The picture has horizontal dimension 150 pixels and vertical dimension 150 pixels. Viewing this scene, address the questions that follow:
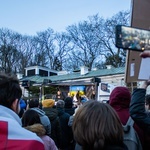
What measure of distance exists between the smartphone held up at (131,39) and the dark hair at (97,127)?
1.62 ft

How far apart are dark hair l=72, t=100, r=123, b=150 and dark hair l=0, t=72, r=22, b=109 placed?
1.49ft

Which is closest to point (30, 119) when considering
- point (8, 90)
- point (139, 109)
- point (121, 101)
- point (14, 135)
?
point (121, 101)

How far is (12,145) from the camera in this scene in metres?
1.66

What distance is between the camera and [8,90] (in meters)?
2.03

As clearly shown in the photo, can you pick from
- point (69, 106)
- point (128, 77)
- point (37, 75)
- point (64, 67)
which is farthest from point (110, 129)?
point (64, 67)

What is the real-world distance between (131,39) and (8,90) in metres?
0.99

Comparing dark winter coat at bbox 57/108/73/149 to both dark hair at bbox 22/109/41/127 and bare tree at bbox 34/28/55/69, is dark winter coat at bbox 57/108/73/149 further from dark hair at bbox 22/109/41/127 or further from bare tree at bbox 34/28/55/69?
bare tree at bbox 34/28/55/69

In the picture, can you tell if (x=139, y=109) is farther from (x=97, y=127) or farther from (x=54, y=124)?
(x=54, y=124)

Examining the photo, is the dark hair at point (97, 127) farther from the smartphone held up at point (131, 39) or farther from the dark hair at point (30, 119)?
the dark hair at point (30, 119)

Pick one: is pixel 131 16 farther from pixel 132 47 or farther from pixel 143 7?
pixel 132 47

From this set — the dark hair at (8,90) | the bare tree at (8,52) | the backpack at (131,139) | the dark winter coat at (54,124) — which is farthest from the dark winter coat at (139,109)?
the bare tree at (8,52)

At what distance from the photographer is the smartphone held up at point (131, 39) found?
91.9 inches

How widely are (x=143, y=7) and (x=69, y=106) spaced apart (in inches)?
171

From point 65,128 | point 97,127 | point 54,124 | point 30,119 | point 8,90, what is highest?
point 8,90
